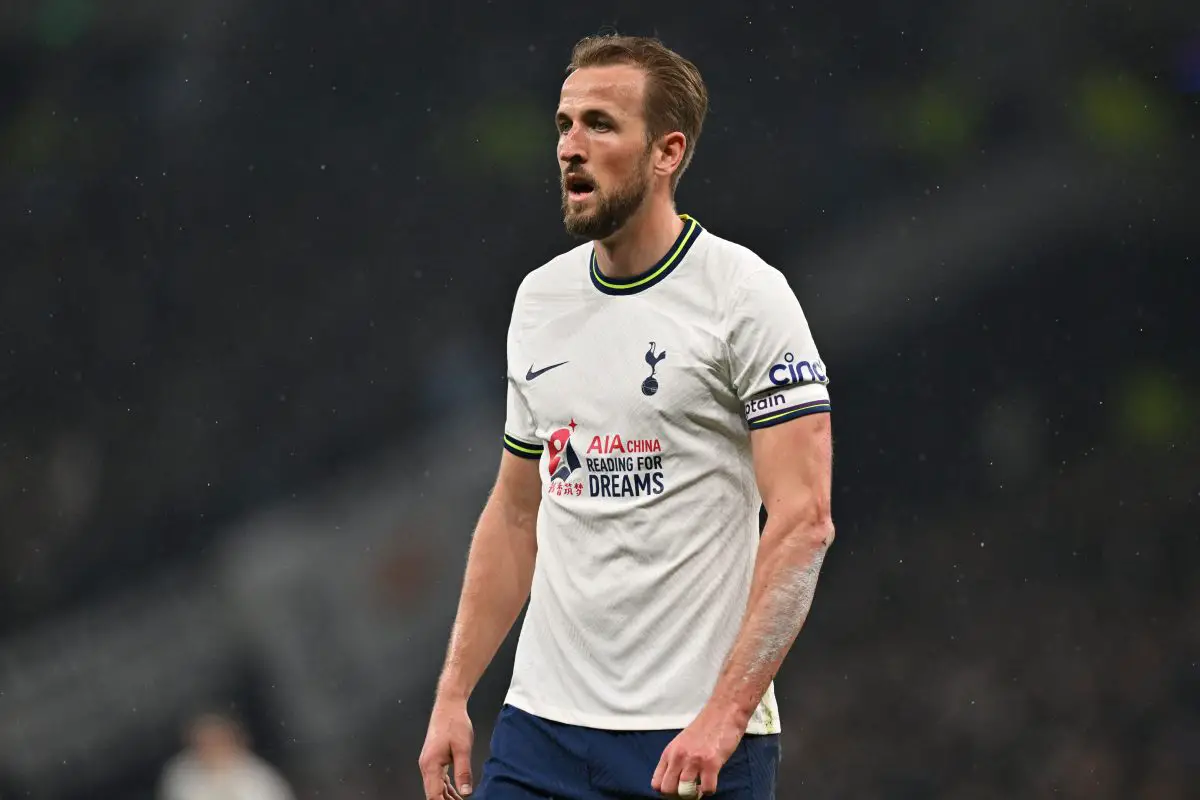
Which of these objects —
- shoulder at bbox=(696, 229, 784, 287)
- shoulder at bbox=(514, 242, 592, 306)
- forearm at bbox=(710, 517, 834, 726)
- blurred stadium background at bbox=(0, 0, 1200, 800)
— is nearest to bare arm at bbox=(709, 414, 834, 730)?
forearm at bbox=(710, 517, 834, 726)

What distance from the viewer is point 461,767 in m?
3.06

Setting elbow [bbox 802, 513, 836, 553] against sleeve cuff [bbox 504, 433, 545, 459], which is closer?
elbow [bbox 802, 513, 836, 553]

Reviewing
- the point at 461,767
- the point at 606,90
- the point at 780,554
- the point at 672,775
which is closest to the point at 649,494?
the point at 780,554

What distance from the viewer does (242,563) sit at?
416 inches

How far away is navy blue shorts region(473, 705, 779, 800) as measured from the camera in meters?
2.88

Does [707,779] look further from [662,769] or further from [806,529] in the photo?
[806,529]

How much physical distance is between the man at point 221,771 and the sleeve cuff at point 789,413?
22.8 ft

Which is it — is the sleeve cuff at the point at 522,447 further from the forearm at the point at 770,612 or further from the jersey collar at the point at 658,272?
the forearm at the point at 770,612

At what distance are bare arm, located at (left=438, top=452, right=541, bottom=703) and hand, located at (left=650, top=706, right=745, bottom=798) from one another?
561mm

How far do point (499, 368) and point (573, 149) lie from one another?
729cm

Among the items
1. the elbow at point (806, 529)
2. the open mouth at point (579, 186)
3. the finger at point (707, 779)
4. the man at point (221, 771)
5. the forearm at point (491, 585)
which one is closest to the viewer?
the finger at point (707, 779)

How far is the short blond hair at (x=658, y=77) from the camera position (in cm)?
313

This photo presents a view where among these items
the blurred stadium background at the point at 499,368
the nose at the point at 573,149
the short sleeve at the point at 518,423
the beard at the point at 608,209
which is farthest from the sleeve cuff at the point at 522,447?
the blurred stadium background at the point at 499,368

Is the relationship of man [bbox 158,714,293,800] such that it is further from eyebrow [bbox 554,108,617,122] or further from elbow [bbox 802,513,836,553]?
elbow [bbox 802,513,836,553]
